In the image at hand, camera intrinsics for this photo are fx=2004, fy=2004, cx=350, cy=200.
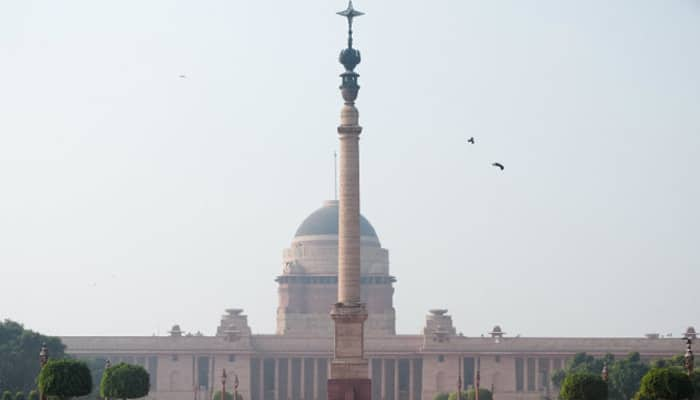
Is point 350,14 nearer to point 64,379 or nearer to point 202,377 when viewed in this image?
point 64,379

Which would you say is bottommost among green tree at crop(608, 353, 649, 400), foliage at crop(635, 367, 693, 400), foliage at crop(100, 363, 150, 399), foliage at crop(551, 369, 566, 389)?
foliage at crop(635, 367, 693, 400)

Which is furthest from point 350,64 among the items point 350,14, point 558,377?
point 558,377

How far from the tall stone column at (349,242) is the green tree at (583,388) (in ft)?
40.5

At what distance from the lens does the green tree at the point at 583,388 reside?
11100cm

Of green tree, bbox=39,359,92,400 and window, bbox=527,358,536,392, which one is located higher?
window, bbox=527,358,536,392

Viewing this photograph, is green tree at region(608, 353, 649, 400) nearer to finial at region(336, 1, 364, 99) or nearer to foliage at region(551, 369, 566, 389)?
foliage at region(551, 369, 566, 389)

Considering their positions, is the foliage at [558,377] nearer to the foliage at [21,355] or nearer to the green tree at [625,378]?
the green tree at [625,378]

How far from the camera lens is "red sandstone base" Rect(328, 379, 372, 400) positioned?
116 meters

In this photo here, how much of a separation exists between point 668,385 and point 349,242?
25.5 metres

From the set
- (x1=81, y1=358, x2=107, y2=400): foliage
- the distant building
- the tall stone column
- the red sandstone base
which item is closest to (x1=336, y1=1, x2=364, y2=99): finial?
the tall stone column

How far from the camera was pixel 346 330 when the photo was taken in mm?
117625

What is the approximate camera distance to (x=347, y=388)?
11662 cm

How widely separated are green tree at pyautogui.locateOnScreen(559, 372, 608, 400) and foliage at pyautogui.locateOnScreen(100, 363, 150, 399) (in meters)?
25.0

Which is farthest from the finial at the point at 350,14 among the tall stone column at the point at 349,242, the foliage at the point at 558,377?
the foliage at the point at 558,377
